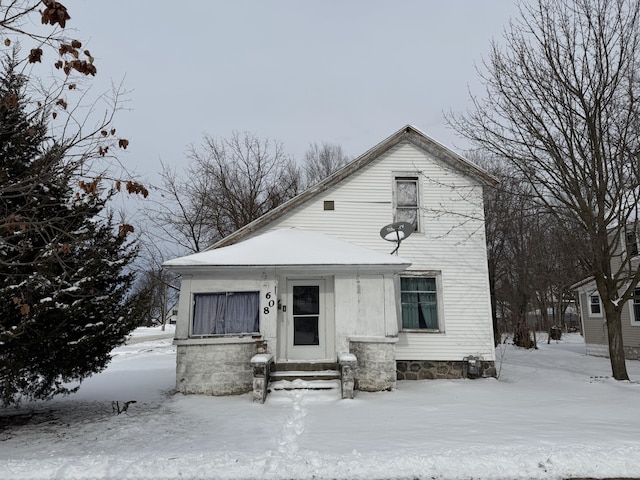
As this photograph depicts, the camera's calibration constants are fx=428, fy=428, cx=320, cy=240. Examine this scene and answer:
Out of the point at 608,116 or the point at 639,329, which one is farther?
the point at 639,329

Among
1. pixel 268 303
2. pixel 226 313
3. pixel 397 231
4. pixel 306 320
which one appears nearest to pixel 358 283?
pixel 306 320

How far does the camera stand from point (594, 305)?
20688 millimetres

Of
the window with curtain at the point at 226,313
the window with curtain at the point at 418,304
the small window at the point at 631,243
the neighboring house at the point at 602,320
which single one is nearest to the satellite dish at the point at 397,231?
the window with curtain at the point at 418,304

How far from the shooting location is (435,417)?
713 centimetres

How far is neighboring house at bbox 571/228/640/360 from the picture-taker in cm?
1820

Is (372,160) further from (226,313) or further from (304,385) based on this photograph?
(304,385)

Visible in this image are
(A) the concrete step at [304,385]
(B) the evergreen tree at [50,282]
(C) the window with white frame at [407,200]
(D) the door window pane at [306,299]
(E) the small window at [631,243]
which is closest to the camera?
(B) the evergreen tree at [50,282]

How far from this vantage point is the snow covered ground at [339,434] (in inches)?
187

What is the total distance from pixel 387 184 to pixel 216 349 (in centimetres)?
643

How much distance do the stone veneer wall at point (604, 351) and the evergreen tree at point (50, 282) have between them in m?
20.0

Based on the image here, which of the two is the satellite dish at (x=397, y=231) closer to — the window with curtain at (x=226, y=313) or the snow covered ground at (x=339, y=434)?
the snow covered ground at (x=339, y=434)

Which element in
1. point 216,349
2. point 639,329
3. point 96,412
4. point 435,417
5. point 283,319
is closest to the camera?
point 435,417

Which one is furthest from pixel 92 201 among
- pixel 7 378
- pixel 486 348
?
pixel 486 348

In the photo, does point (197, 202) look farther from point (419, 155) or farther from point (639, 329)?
point (639, 329)
